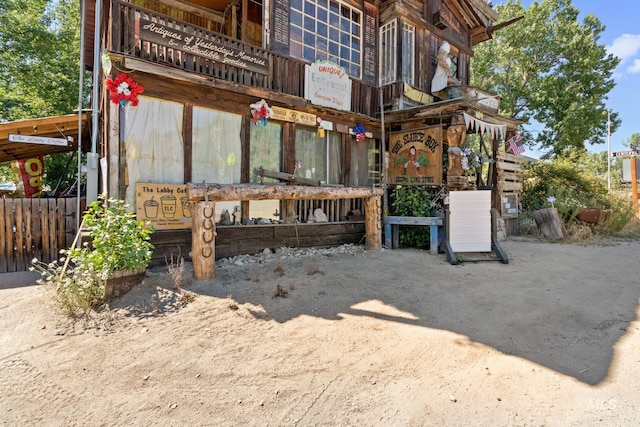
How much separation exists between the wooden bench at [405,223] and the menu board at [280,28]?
4.47 m

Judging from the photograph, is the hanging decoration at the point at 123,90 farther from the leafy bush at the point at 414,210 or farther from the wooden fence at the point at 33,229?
the leafy bush at the point at 414,210

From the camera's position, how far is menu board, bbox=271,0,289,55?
752cm

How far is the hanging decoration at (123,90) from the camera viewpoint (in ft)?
18.0

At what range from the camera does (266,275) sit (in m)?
5.39

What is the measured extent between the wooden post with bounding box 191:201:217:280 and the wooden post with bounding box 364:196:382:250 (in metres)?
3.58

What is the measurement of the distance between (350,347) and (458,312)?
1610mm

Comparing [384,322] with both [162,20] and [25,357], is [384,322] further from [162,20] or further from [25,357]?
[162,20]

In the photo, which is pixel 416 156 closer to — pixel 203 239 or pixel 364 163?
pixel 364 163

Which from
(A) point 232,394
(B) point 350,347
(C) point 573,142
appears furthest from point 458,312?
(C) point 573,142

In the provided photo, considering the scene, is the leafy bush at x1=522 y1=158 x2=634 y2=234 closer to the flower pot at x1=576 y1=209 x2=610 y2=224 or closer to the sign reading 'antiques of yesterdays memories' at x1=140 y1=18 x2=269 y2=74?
the flower pot at x1=576 y1=209 x2=610 y2=224

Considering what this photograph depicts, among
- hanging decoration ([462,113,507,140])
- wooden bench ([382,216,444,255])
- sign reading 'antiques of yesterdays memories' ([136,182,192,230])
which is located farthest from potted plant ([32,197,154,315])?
hanging decoration ([462,113,507,140])

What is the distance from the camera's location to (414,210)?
25.7 ft

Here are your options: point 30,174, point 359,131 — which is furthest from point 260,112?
point 30,174

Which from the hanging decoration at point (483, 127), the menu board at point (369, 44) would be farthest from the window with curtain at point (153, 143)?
the hanging decoration at point (483, 127)
